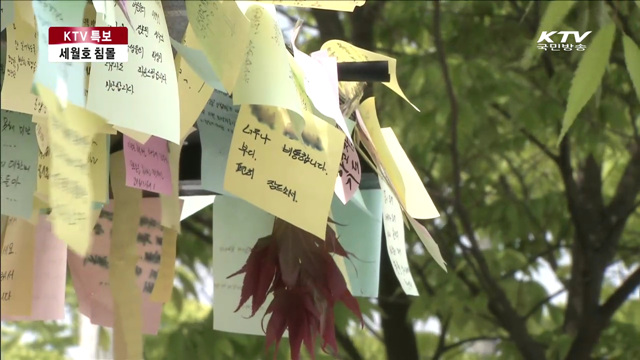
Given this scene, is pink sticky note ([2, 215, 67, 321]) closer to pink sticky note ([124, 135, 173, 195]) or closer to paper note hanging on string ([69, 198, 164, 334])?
paper note hanging on string ([69, 198, 164, 334])

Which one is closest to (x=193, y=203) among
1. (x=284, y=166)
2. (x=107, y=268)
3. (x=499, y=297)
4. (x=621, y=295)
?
(x=107, y=268)

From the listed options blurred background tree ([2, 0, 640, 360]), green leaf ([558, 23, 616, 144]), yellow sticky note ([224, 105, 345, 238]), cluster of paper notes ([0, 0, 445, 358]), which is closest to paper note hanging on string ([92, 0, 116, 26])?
cluster of paper notes ([0, 0, 445, 358])

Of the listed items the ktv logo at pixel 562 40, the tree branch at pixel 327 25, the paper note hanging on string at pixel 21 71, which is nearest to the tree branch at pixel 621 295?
the ktv logo at pixel 562 40

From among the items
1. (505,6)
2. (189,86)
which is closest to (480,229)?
(505,6)

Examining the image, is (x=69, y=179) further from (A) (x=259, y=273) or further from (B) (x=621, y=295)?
(B) (x=621, y=295)

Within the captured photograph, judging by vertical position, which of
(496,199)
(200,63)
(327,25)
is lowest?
(200,63)

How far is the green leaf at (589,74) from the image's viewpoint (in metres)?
0.67

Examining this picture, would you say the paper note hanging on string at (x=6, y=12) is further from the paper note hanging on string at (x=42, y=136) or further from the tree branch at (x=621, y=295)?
the tree branch at (x=621, y=295)

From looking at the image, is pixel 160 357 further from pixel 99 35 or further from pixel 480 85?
pixel 99 35

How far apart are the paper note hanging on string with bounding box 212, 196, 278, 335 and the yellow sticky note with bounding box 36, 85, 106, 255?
0.30 meters

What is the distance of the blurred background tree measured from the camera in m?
1.33

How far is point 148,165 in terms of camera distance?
1.67 feet

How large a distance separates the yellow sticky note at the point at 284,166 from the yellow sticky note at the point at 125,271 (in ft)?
0.55

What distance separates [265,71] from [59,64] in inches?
4.3
